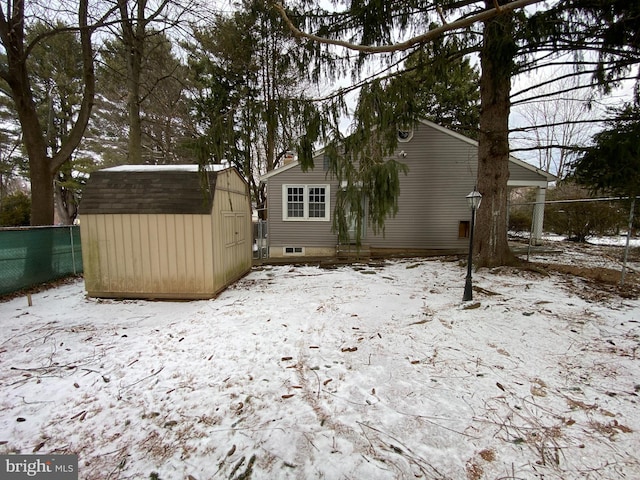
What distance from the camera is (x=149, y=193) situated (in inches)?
206

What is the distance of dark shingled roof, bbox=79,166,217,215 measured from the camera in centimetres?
510

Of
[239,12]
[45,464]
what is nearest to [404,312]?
[45,464]

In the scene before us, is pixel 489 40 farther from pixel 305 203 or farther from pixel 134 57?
pixel 134 57

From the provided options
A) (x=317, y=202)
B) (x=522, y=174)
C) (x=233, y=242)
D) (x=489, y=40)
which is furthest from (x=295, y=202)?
(x=522, y=174)

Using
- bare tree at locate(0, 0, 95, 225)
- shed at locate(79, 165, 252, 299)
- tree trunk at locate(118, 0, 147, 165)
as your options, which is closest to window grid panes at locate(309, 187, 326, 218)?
shed at locate(79, 165, 252, 299)

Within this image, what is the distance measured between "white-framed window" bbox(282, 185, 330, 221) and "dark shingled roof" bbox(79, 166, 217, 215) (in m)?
4.72

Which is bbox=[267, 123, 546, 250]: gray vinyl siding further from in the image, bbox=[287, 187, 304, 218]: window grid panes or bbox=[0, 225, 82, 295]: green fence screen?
bbox=[0, 225, 82, 295]: green fence screen

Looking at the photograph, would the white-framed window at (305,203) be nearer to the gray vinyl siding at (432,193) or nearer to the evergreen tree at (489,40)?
the gray vinyl siding at (432,193)

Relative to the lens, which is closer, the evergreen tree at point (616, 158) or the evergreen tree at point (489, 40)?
the evergreen tree at point (489, 40)

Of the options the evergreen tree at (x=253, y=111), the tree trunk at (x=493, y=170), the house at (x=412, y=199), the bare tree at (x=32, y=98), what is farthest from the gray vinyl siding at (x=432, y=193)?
the bare tree at (x=32, y=98)

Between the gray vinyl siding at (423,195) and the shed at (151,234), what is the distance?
4.69 metres

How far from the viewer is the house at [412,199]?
9578mm

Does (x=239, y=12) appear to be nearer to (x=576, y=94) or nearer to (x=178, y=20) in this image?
(x=178, y=20)

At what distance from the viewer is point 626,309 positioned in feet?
13.6
